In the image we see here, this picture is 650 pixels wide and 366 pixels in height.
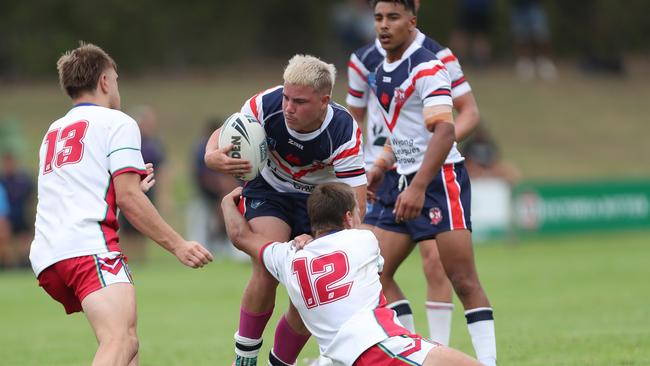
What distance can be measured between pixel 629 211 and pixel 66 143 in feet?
54.0

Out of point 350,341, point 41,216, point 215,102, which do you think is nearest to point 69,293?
point 41,216

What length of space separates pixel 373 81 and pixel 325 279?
2.36m

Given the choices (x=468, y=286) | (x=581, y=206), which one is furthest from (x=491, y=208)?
(x=468, y=286)

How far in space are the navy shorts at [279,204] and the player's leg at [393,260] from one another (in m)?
0.87

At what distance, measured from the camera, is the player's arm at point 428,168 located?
23.9 ft

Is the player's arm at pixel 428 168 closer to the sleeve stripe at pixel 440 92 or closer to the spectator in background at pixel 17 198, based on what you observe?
the sleeve stripe at pixel 440 92

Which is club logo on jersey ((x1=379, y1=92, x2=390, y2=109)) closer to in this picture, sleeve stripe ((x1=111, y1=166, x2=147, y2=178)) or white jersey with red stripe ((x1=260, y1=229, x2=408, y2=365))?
white jersey with red stripe ((x1=260, y1=229, x2=408, y2=365))

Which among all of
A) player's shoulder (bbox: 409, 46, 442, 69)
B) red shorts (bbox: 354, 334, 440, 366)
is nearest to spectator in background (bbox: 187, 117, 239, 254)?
player's shoulder (bbox: 409, 46, 442, 69)

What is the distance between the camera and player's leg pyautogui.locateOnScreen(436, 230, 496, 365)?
7559 millimetres

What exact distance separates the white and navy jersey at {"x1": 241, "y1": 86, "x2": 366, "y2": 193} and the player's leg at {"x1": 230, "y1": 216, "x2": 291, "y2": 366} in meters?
0.39

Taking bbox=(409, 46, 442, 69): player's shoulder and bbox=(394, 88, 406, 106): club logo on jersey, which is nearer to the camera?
bbox=(409, 46, 442, 69): player's shoulder

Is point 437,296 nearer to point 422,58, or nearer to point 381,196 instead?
point 381,196

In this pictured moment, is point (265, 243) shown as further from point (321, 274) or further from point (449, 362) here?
point (449, 362)

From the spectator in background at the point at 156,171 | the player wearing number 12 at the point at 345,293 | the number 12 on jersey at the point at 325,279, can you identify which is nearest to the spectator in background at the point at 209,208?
the spectator in background at the point at 156,171
